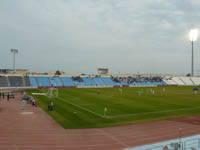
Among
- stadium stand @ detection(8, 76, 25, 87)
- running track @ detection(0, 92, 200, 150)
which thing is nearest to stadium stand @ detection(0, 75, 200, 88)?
stadium stand @ detection(8, 76, 25, 87)

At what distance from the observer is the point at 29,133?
49.6ft

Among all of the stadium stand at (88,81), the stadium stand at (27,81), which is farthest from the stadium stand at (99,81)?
the stadium stand at (27,81)

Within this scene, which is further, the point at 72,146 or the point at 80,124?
the point at 80,124

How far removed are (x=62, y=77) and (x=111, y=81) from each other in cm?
2533

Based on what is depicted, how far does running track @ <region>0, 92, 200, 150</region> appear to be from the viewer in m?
12.5

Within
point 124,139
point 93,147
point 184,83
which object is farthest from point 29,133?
point 184,83

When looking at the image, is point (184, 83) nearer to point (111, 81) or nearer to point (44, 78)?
point (111, 81)

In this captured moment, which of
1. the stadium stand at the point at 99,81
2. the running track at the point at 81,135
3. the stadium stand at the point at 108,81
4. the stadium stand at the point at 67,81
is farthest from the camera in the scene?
the stadium stand at the point at 108,81

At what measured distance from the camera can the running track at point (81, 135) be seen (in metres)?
12.5

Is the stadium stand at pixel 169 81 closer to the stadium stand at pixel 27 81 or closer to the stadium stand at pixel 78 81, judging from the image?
the stadium stand at pixel 78 81

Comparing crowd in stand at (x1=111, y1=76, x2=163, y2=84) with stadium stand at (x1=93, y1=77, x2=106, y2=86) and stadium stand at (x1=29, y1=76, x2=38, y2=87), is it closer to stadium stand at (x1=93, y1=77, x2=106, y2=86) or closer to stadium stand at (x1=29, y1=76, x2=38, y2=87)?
stadium stand at (x1=93, y1=77, x2=106, y2=86)

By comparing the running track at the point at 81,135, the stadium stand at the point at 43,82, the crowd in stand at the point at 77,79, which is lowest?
the running track at the point at 81,135

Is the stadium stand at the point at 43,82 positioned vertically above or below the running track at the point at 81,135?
above

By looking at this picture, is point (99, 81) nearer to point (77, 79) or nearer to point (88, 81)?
point (88, 81)
